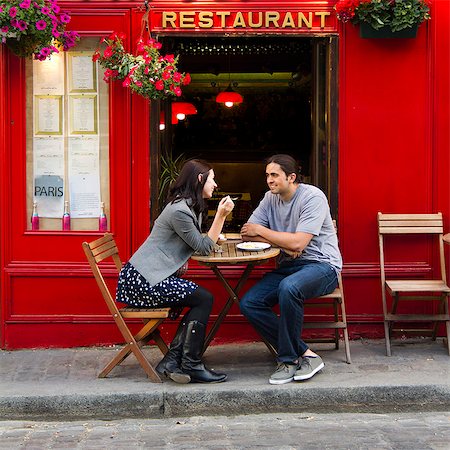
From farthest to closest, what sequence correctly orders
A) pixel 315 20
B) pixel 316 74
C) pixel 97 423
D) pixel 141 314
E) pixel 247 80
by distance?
pixel 247 80
pixel 316 74
pixel 315 20
pixel 141 314
pixel 97 423

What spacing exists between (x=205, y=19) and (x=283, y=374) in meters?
2.91

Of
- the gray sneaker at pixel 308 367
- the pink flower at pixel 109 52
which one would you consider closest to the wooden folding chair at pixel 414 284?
the gray sneaker at pixel 308 367

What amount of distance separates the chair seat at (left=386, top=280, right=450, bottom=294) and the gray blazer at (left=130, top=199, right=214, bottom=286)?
158cm

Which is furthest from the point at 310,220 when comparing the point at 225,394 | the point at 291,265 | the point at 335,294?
the point at 225,394

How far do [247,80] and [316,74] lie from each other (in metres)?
4.63

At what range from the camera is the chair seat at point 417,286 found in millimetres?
6546

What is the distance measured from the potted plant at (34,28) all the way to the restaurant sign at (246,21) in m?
0.75

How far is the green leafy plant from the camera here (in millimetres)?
6586

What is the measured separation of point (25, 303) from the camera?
277 inches

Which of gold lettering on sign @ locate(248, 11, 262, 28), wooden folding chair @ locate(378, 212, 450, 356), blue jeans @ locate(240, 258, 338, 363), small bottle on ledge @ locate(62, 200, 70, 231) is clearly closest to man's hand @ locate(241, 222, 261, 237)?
blue jeans @ locate(240, 258, 338, 363)

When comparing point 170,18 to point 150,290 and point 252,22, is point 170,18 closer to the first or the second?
point 252,22

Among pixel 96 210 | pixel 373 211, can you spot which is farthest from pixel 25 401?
pixel 373 211

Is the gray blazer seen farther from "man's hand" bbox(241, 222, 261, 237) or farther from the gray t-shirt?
the gray t-shirt

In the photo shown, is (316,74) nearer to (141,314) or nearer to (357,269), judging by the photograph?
(357,269)
